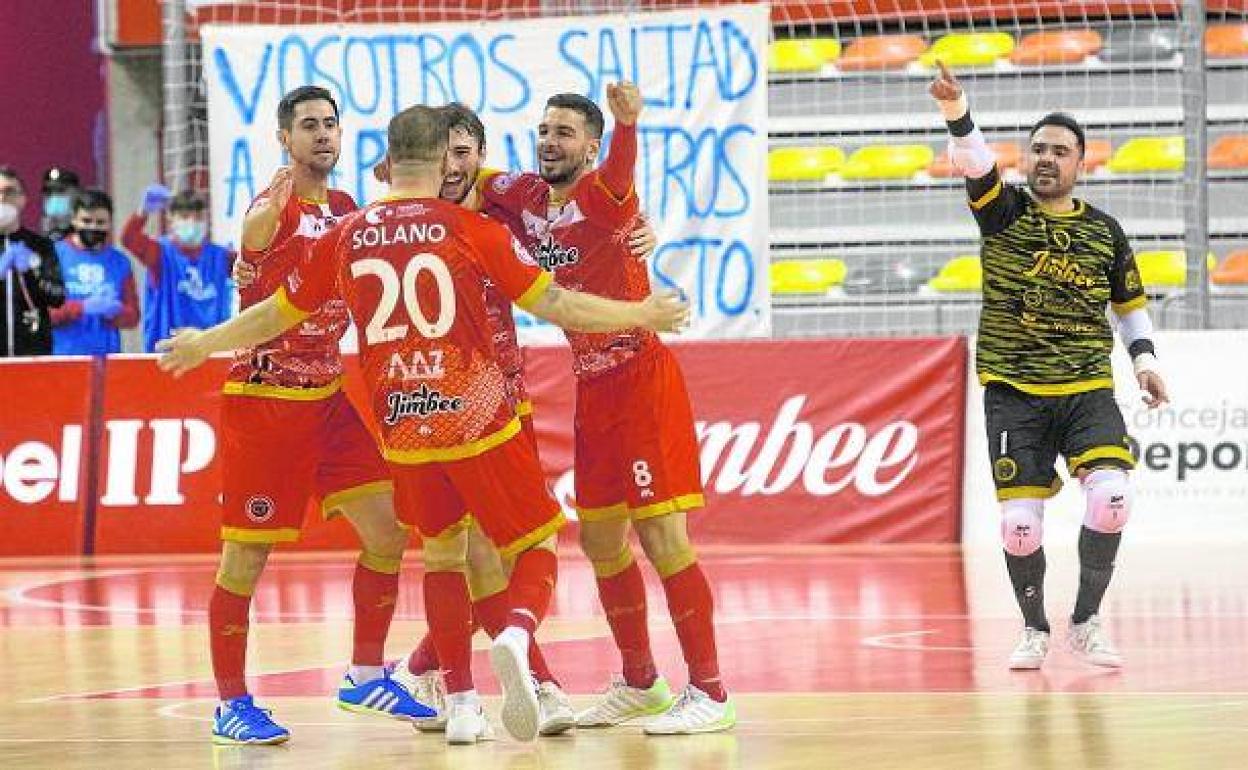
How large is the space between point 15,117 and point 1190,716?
2143 cm

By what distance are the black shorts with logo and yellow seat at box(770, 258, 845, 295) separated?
11500 mm

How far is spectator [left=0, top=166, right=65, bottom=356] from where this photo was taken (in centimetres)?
1856

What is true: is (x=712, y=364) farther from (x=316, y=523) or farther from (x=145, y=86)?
(x=145, y=86)

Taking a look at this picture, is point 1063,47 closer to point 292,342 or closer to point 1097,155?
point 1097,155

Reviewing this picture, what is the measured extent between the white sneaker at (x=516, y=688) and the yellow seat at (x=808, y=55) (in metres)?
15.9

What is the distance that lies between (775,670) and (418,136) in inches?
135

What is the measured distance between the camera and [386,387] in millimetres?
8320

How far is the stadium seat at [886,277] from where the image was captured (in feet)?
72.6

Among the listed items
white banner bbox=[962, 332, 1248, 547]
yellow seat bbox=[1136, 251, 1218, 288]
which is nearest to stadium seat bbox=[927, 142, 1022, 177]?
yellow seat bbox=[1136, 251, 1218, 288]

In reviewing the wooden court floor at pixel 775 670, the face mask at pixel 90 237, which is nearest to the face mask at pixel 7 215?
the face mask at pixel 90 237

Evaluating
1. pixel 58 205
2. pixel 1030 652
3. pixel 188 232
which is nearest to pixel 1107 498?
pixel 1030 652

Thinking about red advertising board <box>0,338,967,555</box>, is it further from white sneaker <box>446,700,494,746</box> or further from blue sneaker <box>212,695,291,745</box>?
white sneaker <box>446,700,494,746</box>

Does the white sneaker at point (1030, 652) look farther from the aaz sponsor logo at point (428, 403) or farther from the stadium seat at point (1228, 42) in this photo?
the stadium seat at point (1228, 42)

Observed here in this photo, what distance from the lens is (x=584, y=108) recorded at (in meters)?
8.92
